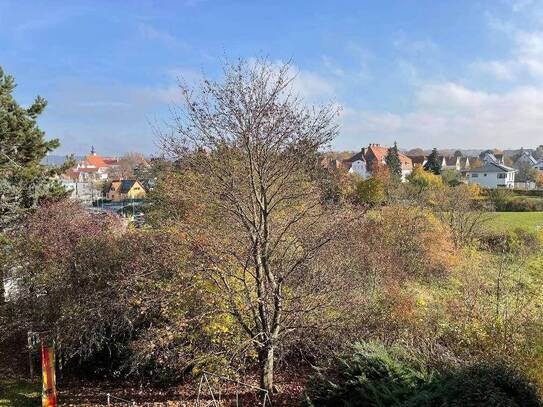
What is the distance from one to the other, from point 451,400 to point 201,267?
4.98 meters

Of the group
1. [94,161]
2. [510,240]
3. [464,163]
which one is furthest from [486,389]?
[94,161]

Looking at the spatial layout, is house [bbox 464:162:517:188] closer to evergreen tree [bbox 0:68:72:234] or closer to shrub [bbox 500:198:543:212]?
shrub [bbox 500:198:543:212]

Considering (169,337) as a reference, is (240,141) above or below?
above

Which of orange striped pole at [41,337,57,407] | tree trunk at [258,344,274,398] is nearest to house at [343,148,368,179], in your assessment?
tree trunk at [258,344,274,398]

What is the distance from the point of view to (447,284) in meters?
19.1

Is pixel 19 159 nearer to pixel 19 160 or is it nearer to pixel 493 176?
pixel 19 160

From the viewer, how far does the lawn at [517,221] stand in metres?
29.9

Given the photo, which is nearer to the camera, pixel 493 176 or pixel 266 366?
pixel 266 366

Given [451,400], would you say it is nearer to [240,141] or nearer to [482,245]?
[240,141]

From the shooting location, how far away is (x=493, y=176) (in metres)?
70.4

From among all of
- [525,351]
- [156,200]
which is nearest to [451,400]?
[525,351]

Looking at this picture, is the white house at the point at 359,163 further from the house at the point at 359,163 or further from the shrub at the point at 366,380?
the shrub at the point at 366,380

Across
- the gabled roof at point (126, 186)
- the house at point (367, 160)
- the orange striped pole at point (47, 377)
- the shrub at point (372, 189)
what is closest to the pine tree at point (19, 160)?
the orange striped pole at point (47, 377)

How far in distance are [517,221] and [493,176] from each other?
134 ft
